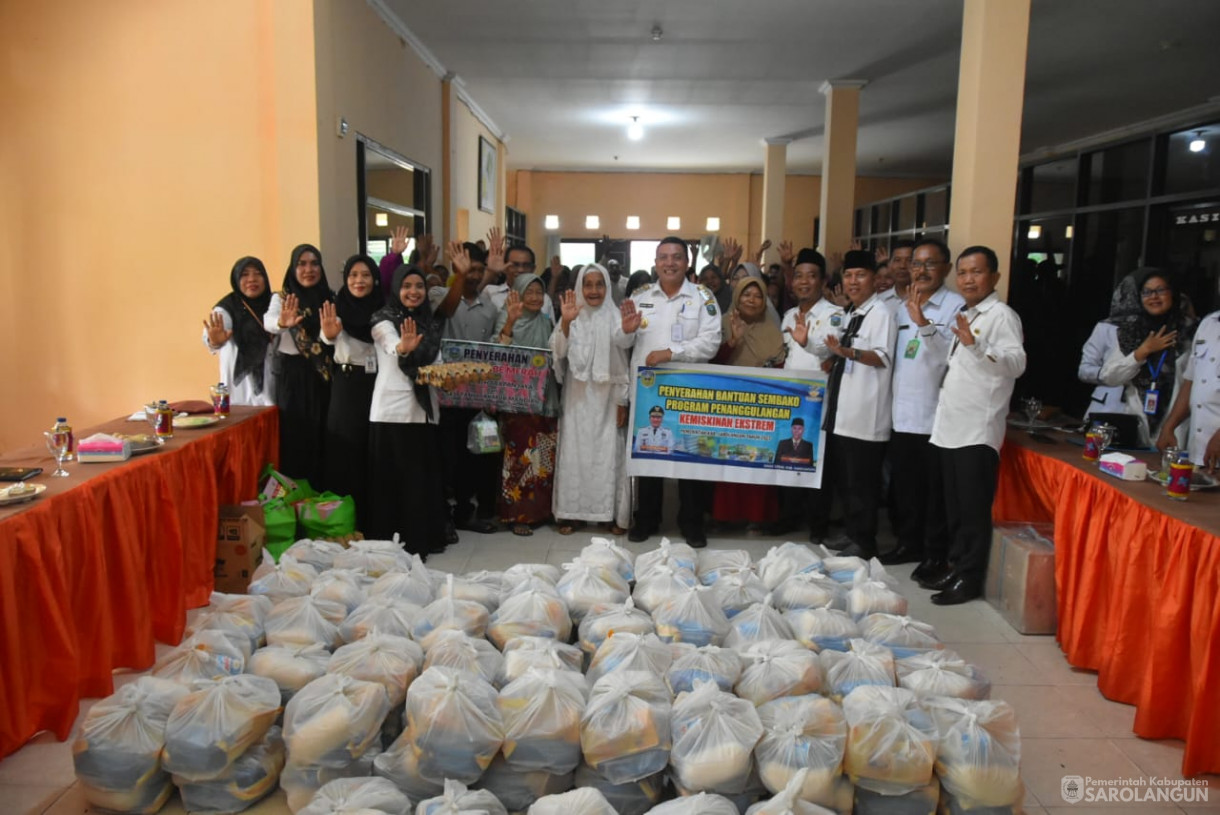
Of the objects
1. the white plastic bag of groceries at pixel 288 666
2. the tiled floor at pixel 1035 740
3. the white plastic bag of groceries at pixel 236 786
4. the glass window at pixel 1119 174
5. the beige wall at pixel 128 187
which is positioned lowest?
the tiled floor at pixel 1035 740

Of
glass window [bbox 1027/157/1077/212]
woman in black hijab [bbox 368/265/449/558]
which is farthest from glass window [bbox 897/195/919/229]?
woman in black hijab [bbox 368/265/449/558]

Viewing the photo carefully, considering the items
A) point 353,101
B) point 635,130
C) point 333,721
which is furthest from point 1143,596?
point 635,130

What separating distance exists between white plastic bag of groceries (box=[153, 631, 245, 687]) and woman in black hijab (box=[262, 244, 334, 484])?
1876 mm

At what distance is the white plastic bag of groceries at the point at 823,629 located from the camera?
2795 mm

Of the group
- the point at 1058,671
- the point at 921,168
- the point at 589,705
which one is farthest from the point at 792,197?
the point at 589,705

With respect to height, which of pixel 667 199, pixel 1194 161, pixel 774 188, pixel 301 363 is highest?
pixel 667 199

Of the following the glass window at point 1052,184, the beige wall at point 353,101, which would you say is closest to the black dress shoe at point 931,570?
the beige wall at point 353,101

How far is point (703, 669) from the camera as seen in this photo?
2479 millimetres

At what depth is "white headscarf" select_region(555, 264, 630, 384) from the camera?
4.62m

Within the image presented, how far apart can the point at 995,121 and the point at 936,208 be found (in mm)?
9127

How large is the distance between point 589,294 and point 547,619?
87.9 inches

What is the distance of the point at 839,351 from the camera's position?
4.38 m

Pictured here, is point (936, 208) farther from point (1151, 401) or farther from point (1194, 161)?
point (1151, 401)

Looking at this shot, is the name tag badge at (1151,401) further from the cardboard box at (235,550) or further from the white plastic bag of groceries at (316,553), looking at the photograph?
the cardboard box at (235,550)
